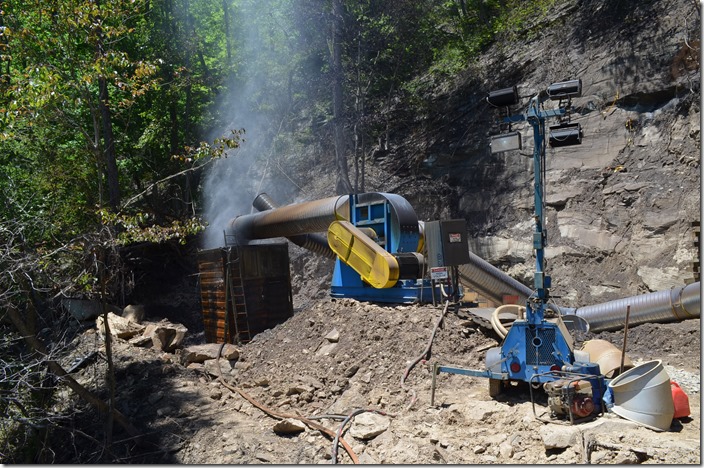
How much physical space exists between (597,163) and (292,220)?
24.3 feet

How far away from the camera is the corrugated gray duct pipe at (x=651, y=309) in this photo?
39.3 ft

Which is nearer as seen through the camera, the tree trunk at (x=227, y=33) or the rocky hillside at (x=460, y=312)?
the rocky hillside at (x=460, y=312)

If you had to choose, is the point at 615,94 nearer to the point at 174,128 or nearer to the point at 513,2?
the point at 513,2

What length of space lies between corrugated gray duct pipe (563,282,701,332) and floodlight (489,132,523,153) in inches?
196

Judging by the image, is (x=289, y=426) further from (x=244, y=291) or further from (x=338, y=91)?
(x=338, y=91)

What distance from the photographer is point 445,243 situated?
1138 cm

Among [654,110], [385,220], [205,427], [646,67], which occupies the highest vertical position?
[646,67]

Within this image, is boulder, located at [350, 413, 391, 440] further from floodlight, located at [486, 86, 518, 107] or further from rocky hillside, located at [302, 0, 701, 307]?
rocky hillside, located at [302, 0, 701, 307]

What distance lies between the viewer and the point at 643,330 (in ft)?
39.9

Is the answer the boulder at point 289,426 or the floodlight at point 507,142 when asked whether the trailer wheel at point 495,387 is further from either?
the floodlight at point 507,142

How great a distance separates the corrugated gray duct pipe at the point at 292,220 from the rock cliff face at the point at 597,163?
145 inches

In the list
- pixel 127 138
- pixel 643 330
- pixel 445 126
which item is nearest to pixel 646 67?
pixel 445 126

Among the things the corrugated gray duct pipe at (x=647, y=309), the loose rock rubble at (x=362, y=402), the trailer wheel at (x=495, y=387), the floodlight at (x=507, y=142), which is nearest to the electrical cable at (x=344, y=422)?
the loose rock rubble at (x=362, y=402)

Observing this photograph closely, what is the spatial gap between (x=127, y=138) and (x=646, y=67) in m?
14.9
